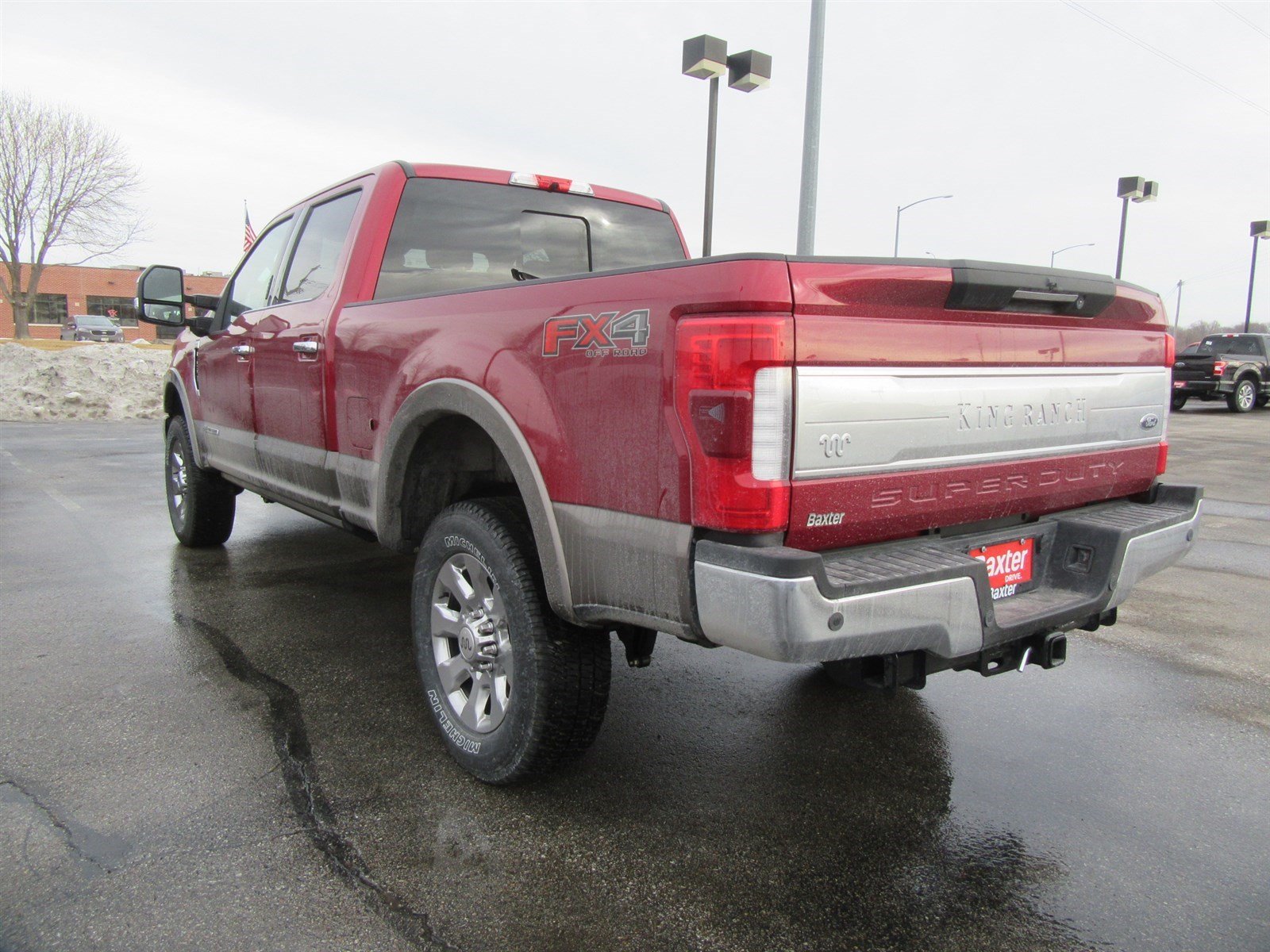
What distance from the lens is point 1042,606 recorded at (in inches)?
102

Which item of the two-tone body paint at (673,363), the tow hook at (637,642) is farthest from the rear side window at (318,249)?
the tow hook at (637,642)

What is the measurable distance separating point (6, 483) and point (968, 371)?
30.4 ft

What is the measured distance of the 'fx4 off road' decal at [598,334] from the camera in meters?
2.23

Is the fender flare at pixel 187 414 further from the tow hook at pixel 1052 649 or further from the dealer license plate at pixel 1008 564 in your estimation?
the tow hook at pixel 1052 649

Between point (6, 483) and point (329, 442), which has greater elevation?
point (329, 442)

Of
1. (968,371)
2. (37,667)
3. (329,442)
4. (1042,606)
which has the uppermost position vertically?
(968,371)

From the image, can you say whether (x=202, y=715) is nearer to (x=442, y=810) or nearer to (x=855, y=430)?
(x=442, y=810)

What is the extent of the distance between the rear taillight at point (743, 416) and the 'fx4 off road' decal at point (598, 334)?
7.2 inches

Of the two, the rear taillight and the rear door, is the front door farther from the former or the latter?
the rear taillight

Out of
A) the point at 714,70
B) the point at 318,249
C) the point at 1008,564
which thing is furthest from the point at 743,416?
the point at 714,70

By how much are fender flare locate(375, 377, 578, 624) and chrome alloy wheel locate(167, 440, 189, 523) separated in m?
3.17

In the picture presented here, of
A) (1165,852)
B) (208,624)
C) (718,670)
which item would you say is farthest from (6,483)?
(1165,852)

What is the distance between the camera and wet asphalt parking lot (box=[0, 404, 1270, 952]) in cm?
222

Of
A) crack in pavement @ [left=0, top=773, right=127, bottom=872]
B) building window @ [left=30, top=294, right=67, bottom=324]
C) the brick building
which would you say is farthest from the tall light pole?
building window @ [left=30, top=294, right=67, bottom=324]
